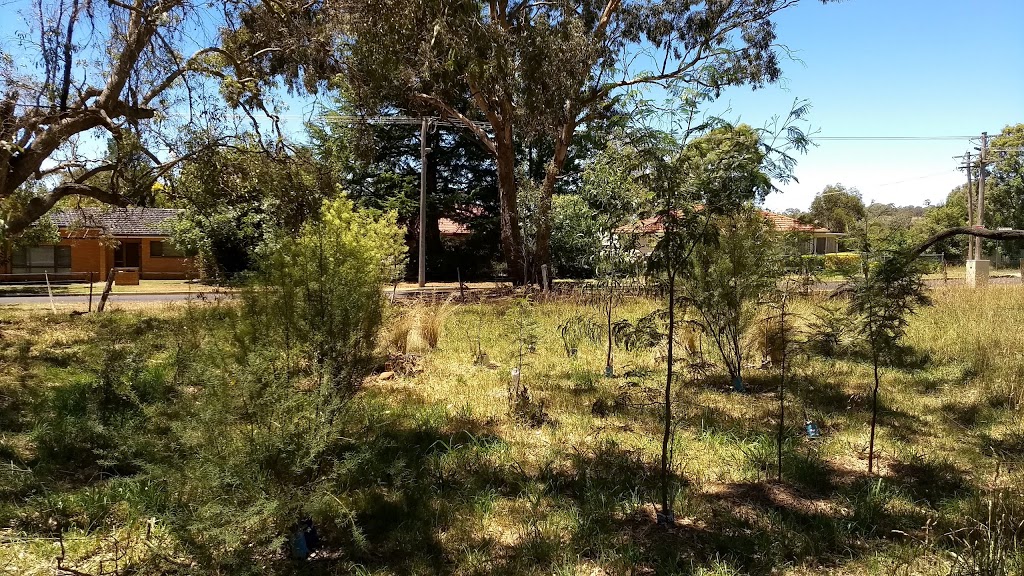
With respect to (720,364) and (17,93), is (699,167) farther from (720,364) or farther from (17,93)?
(17,93)

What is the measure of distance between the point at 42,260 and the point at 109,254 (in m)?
2.85

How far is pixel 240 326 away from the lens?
5.18m

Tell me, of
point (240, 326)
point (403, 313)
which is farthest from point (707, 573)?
point (403, 313)

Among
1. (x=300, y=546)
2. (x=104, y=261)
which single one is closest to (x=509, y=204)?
(x=300, y=546)

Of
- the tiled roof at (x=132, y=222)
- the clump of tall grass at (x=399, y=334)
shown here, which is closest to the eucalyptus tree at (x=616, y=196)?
the clump of tall grass at (x=399, y=334)

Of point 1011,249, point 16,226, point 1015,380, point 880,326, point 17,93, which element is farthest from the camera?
point 1011,249

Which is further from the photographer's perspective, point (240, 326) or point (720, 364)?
point (720, 364)

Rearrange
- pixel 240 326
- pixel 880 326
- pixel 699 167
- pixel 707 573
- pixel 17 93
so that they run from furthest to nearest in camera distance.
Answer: pixel 17 93, pixel 240 326, pixel 880 326, pixel 699 167, pixel 707 573

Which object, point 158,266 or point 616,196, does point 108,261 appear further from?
point 616,196

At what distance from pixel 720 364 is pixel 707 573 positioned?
5.24 metres

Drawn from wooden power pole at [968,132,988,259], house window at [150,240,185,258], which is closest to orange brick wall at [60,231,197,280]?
house window at [150,240,185,258]

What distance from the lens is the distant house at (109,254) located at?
2981 cm

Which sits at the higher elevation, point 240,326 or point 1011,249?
point 1011,249

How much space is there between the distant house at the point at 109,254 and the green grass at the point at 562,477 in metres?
26.6
